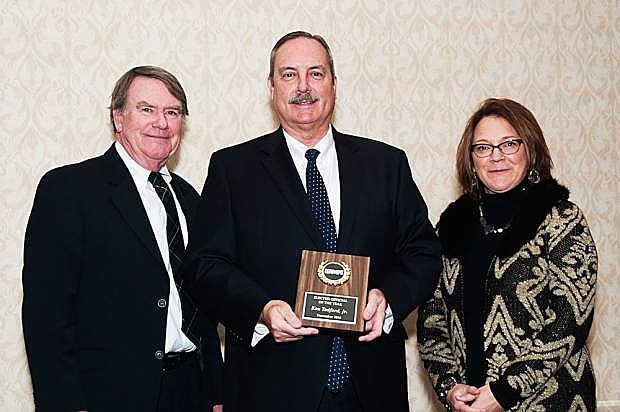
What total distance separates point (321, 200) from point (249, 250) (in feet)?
0.89

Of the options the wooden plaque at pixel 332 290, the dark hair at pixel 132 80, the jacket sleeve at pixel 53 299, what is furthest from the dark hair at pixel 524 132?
the jacket sleeve at pixel 53 299

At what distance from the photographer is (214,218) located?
281 cm

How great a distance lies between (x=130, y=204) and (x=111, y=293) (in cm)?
29

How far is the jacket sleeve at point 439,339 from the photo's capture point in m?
2.90

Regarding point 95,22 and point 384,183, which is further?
point 95,22

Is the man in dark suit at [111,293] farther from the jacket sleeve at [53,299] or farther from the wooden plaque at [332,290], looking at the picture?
the wooden plaque at [332,290]

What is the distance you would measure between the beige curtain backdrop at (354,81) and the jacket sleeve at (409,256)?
4.24 feet

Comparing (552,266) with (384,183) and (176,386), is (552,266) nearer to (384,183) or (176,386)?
(384,183)

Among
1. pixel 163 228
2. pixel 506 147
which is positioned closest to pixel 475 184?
pixel 506 147

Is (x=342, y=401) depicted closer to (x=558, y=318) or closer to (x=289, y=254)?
(x=289, y=254)

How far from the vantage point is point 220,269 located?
2.70 metres

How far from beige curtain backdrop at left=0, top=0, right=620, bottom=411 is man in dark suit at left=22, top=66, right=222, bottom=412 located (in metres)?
0.98

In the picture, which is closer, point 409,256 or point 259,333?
point 259,333

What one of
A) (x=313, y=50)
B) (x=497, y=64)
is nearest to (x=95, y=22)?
(x=313, y=50)
